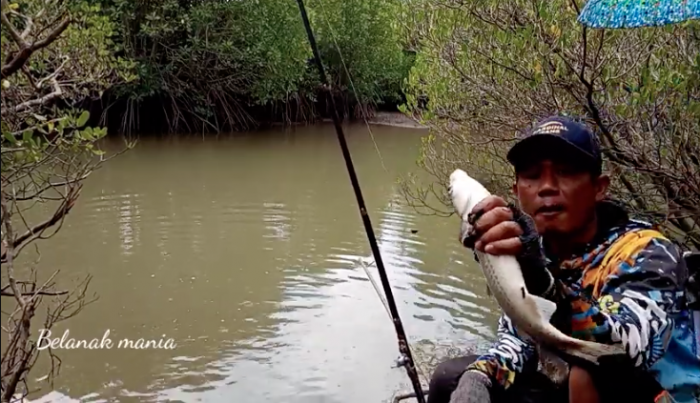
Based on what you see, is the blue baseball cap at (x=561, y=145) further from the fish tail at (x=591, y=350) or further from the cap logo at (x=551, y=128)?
the fish tail at (x=591, y=350)

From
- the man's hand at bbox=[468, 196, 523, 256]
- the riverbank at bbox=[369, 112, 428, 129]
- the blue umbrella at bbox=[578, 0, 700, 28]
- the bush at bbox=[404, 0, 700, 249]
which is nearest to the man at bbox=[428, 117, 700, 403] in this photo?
the man's hand at bbox=[468, 196, 523, 256]

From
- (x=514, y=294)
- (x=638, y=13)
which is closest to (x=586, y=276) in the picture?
(x=514, y=294)

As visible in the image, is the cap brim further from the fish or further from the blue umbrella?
the blue umbrella

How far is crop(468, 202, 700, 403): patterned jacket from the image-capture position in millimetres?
1741

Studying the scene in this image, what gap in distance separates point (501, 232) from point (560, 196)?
51 cm

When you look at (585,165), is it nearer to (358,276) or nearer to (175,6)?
(358,276)

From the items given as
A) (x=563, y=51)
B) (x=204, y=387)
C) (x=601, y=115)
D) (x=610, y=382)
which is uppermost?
(x=563, y=51)

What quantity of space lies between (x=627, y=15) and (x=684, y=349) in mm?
1858

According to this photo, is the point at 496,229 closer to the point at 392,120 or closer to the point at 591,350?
the point at 591,350

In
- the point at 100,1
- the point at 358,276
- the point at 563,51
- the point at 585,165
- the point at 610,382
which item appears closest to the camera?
the point at 610,382

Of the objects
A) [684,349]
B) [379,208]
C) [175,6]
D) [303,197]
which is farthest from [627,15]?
[175,6]

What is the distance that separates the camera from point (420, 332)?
647 cm

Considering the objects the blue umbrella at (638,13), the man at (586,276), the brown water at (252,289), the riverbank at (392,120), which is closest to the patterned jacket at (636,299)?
the man at (586,276)

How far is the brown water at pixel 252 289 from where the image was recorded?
18.3 feet
